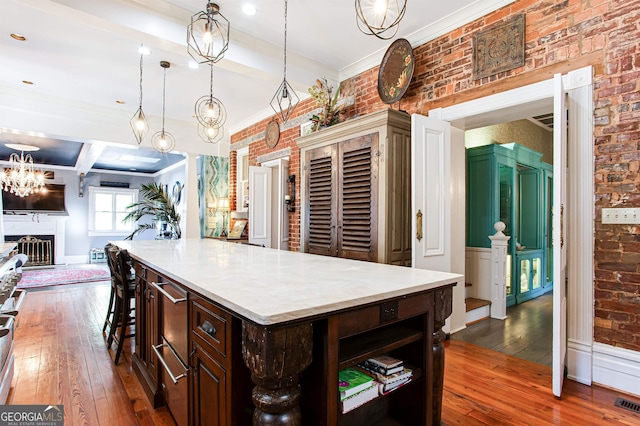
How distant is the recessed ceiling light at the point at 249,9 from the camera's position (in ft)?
9.30

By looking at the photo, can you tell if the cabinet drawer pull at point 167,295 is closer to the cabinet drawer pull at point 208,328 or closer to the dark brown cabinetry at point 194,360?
the dark brown cabinetry at point 194,360

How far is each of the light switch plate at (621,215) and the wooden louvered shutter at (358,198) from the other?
5.61 ft

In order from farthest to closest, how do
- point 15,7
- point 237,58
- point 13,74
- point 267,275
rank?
point 13,74 → point 237,58 → point 15,7 → point 267,275

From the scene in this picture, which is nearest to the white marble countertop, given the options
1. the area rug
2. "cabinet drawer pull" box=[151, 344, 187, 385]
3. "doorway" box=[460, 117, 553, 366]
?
"cabinet drawer pull" box=[151, 344, 187, 385]

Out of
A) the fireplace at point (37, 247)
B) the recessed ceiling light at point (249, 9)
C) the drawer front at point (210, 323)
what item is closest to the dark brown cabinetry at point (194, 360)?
the drawer front at point (210, 323)

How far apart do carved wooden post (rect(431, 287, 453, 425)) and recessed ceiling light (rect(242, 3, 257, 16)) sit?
110 inches

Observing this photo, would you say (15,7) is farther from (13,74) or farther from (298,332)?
(298,332)

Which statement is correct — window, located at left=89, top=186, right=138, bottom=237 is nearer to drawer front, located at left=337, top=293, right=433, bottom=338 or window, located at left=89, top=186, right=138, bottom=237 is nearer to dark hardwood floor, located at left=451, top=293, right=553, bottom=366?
dark hardwood floor, located at left=451, top=293, right=553, bottom=366

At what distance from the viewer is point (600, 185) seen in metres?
2.32

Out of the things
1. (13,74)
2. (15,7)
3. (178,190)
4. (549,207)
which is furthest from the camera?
(178,190)

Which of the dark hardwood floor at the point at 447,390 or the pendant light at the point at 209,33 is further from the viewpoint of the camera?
the pendant light at the point at 209,33

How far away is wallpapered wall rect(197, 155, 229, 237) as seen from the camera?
6.54 metres

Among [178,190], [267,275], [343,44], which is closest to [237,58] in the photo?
[343,44]

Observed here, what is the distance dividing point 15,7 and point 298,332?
3.89 meters
